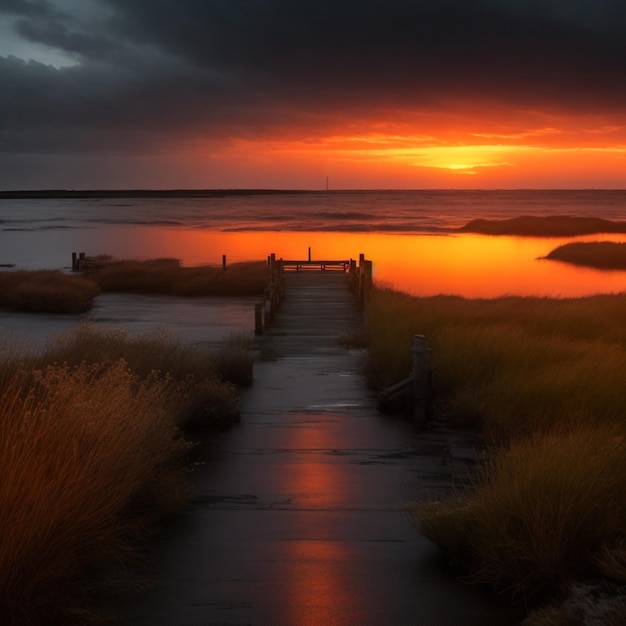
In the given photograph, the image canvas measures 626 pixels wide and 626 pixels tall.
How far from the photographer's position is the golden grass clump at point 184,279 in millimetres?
42062

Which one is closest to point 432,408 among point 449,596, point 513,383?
point 513,383

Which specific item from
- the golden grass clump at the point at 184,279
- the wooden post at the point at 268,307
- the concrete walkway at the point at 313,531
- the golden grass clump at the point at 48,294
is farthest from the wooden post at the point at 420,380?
the golden grass clump at the point at 184,279

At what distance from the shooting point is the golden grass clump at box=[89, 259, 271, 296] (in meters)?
42.1

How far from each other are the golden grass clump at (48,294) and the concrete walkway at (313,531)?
75.4 ft

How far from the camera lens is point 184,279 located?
4338 cm

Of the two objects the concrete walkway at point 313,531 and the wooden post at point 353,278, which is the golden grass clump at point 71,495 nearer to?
the concrete walkway at point 313,531

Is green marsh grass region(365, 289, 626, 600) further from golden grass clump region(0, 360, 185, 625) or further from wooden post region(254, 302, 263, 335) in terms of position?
wooden post region(254, 302, 263, 335)

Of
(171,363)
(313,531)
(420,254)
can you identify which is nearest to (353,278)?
(171,363)

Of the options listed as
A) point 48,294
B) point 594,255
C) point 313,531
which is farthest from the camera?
point 594,255

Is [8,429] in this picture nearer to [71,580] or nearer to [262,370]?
[71,580]

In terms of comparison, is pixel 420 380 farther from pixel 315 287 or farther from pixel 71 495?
pixel 315 287

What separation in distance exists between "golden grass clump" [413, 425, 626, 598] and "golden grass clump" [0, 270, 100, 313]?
3039 centimetres

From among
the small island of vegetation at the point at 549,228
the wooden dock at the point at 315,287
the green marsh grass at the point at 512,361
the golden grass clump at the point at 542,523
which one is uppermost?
the golden grass clump at the point at 542,523

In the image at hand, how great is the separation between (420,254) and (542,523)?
201 feet
